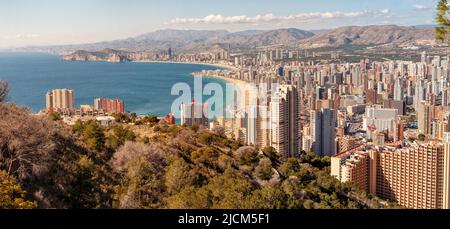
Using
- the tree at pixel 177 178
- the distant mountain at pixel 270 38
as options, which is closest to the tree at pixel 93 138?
the tree at pixel 177 178

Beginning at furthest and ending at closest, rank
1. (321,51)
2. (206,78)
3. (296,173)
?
(321,51), (206,78), (296,173)

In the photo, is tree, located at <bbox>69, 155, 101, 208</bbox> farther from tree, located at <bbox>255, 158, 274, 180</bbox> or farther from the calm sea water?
the calm sea water

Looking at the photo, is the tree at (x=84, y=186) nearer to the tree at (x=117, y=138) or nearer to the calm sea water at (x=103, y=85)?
the tree at (x=117, y=138)

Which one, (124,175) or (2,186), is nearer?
(2,186)

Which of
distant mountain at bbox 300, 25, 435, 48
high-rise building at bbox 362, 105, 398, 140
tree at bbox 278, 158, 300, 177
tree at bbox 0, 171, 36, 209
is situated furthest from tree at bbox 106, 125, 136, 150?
distant mountain at bbox 300, 25, 435, 48

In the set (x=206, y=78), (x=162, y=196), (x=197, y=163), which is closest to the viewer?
(x=162, y=196)
